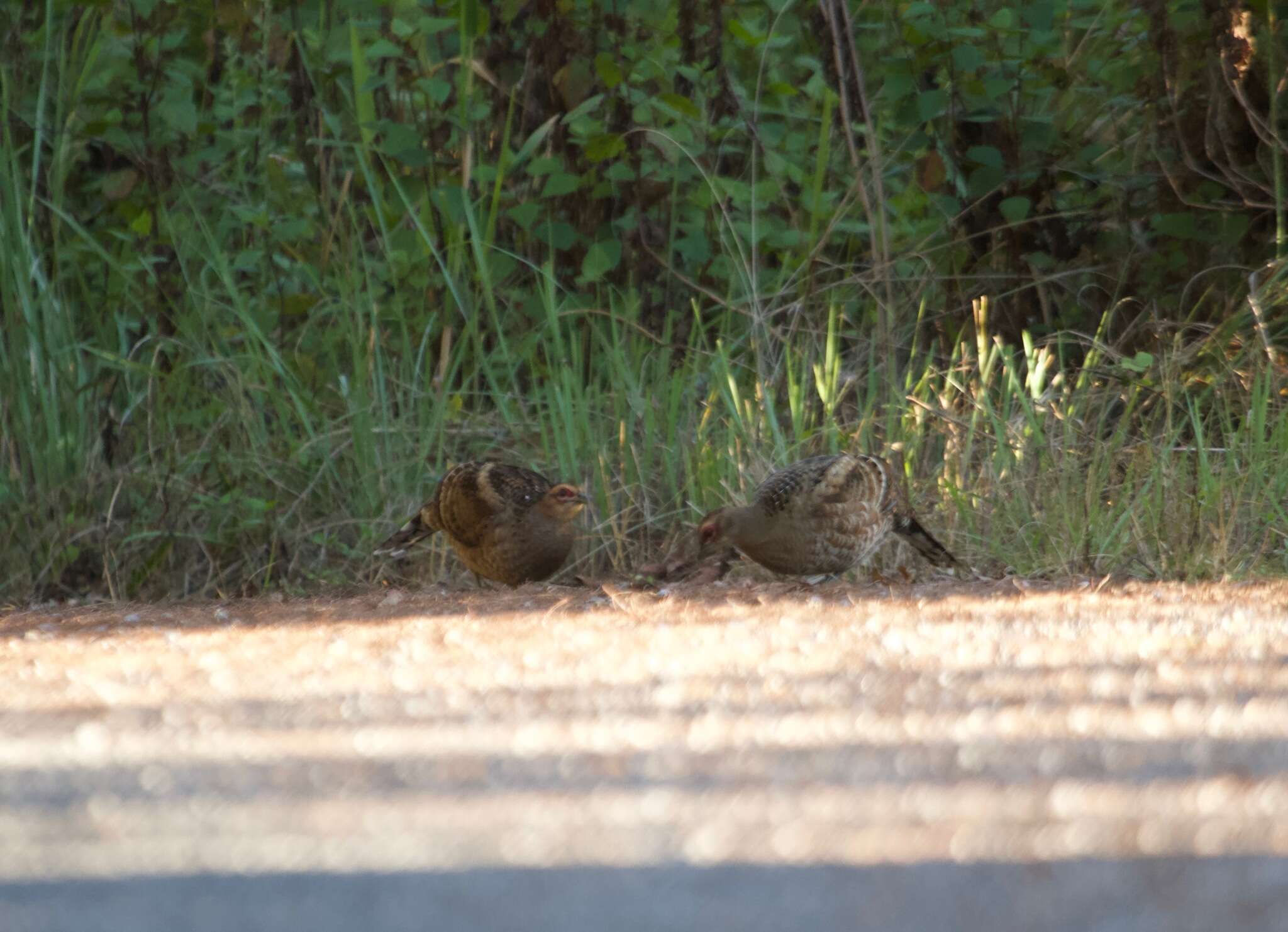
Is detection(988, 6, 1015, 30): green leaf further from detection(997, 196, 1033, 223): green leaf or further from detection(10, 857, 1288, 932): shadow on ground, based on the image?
detection(10, 857, 1288, 932): shadow on ground

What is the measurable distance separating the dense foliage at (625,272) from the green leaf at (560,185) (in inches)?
0.9

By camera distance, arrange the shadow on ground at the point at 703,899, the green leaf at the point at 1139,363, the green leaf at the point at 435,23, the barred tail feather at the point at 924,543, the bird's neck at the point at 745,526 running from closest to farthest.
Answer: the shadow on ground at the point at 703,899 < the bird's neck at the point at 745,526 < the barred tail feather at the point at 924,543 < the green leaf at the point at 1139,363 < the green leaf at the point at 435,23

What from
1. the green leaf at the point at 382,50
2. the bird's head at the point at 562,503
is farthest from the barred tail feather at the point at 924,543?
the green leaf at the point at 382,50

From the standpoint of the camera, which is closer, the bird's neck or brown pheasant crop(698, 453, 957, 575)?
brown pheasant crop(698, 453, 957, 575)

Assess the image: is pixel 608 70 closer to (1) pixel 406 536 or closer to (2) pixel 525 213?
(2) pixel 525 213

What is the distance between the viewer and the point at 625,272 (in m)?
8.21

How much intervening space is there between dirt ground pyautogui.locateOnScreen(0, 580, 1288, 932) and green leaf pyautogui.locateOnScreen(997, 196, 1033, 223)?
463 centimetres

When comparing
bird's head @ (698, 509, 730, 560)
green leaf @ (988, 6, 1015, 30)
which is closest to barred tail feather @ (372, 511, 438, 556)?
bird's head @ (698, 509, 730, 560)

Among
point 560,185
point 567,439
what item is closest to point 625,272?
point 560,185

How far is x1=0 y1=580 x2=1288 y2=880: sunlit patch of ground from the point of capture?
6.51ft

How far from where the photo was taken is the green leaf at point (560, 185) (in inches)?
306

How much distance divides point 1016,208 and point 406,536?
334 centimetres

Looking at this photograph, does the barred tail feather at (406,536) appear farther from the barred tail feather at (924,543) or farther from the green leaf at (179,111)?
the green leaf at (179,111)

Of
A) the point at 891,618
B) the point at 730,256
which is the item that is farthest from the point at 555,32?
the point at 891,618
